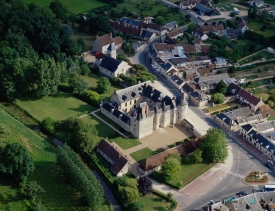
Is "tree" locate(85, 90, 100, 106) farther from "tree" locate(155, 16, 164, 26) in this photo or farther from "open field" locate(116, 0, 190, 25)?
"open field" locate(116, 0, 190, 25)

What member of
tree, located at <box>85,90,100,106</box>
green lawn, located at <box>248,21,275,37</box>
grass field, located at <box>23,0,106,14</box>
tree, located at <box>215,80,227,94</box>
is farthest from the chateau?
grass field, located at <box>23,0,106,14</box>

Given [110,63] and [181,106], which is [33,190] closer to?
[181,106]

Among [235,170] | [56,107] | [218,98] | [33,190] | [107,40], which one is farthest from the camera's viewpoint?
[107,40]

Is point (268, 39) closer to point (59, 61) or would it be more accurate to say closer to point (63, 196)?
point (59, 61)

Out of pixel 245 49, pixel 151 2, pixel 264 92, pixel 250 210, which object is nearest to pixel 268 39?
pixel 245 49

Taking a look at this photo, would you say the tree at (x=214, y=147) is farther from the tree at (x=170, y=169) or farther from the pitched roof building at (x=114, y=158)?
Result: the pitched roof building at (x=114, y=158)

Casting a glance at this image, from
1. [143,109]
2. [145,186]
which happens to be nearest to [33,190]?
[145,186]
